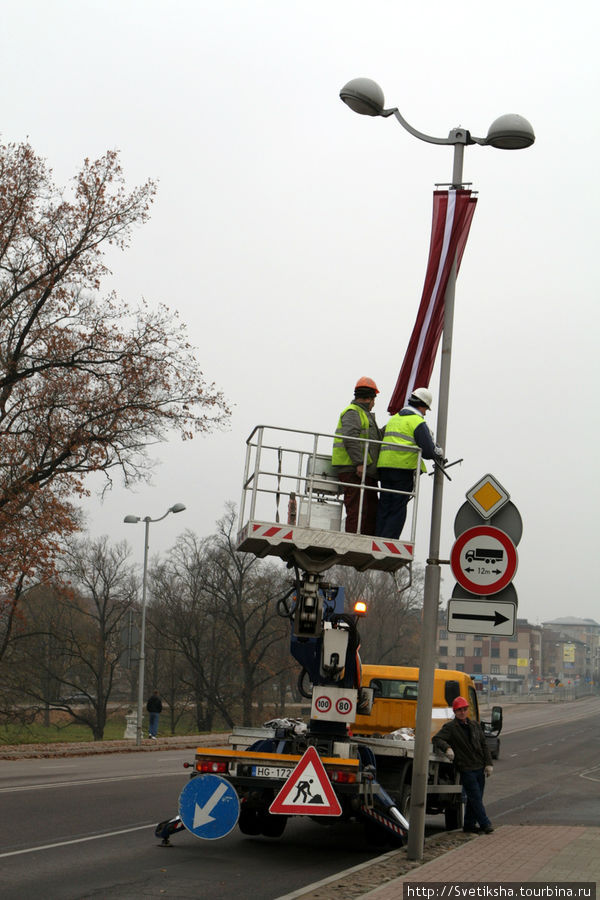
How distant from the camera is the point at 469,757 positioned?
12.1 metres

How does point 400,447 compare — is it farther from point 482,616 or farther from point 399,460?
point 482,616

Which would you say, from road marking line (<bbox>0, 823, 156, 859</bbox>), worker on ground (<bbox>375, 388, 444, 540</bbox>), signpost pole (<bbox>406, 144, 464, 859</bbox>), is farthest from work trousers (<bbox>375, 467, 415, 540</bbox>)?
road marking line (<bbox>0, 823, 156, 859</bbox>)

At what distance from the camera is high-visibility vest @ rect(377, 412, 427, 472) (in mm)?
10680

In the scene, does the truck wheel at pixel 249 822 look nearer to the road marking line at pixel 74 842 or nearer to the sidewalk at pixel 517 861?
the road marking line at pixel 74 842

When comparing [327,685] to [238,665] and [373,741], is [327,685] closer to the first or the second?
[373,741]

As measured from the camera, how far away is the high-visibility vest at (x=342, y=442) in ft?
35.5

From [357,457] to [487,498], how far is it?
58.1 inches

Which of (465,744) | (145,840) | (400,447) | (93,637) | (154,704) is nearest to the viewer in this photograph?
(400,447)

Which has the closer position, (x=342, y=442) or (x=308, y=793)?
(x=308, y=793)

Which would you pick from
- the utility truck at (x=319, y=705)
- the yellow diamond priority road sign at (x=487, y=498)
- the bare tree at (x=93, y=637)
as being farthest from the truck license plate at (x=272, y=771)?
the bare tree at (x=93, y=637)

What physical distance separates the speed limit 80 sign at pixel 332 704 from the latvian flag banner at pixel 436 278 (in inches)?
126

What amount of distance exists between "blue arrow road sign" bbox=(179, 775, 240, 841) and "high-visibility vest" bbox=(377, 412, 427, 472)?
3786mm

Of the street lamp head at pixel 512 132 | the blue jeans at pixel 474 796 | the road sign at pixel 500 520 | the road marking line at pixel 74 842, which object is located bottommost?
the road marking line at pixel 74 842

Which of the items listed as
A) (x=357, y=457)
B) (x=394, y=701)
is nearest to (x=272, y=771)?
(x=357, y=457)
